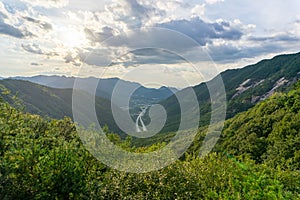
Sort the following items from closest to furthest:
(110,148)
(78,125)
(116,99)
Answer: (116,99) < (110,148) < (78,125)

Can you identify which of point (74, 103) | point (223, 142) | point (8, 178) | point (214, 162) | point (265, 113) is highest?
point (74, 103)

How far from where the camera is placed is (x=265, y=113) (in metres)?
118

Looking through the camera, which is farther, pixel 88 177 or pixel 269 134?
pixel 269 134

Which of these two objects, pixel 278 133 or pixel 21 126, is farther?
pixel 278 133

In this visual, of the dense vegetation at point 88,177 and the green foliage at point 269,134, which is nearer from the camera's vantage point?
the dense vegetation at point 88,177

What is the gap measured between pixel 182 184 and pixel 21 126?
7635mm

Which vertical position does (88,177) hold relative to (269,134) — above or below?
above

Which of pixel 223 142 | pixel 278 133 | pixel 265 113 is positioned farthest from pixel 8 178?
pixel 265 113

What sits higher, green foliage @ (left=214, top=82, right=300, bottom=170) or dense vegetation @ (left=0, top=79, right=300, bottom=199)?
dense vegetation @ (left=0, top=79, right=300, bottom=199)

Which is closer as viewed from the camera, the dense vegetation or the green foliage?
the dense vegetation

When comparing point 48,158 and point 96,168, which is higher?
point 48,158

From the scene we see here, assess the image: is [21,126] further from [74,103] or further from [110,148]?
[110,148]

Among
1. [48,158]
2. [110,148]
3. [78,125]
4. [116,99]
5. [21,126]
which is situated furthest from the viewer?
[78,125]

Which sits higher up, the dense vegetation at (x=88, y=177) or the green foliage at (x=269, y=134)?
the dense vegetation at (x=88, y=177)
